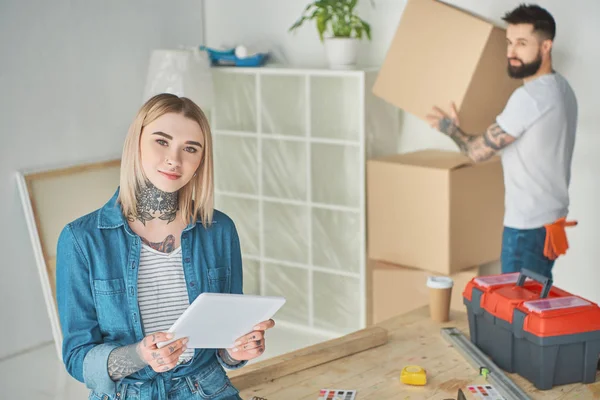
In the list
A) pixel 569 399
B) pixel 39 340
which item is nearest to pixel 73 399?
pixel 39 340

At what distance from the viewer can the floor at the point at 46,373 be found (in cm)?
399

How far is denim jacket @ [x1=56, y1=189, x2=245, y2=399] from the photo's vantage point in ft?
6.32

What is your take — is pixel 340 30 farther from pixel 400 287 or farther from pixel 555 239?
pixel 555 239

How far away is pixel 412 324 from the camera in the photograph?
2.81 metres

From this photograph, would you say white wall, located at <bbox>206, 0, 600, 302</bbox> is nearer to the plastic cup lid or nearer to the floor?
the floor

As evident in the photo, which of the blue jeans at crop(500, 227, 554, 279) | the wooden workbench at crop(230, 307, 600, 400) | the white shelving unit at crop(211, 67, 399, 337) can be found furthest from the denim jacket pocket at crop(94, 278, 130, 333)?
the white shelving unit at crop(211, 67, 399, 337)

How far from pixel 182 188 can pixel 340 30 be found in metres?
2.64

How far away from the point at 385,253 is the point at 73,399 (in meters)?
1.71

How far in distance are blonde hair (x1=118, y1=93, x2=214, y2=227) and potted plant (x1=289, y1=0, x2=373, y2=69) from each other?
2.52m

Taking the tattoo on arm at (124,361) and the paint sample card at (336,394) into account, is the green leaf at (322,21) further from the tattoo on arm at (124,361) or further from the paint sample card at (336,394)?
the tattoo on arm at (124,361)

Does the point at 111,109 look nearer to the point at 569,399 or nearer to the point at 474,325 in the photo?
the point at 474,325

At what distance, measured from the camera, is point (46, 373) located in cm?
426

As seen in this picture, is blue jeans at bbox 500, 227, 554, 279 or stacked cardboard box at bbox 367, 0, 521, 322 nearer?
blue jeans at bbox 500, 227, 554, 279

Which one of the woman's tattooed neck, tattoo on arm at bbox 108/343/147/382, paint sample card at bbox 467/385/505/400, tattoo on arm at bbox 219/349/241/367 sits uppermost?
the woman's tattooed neck
